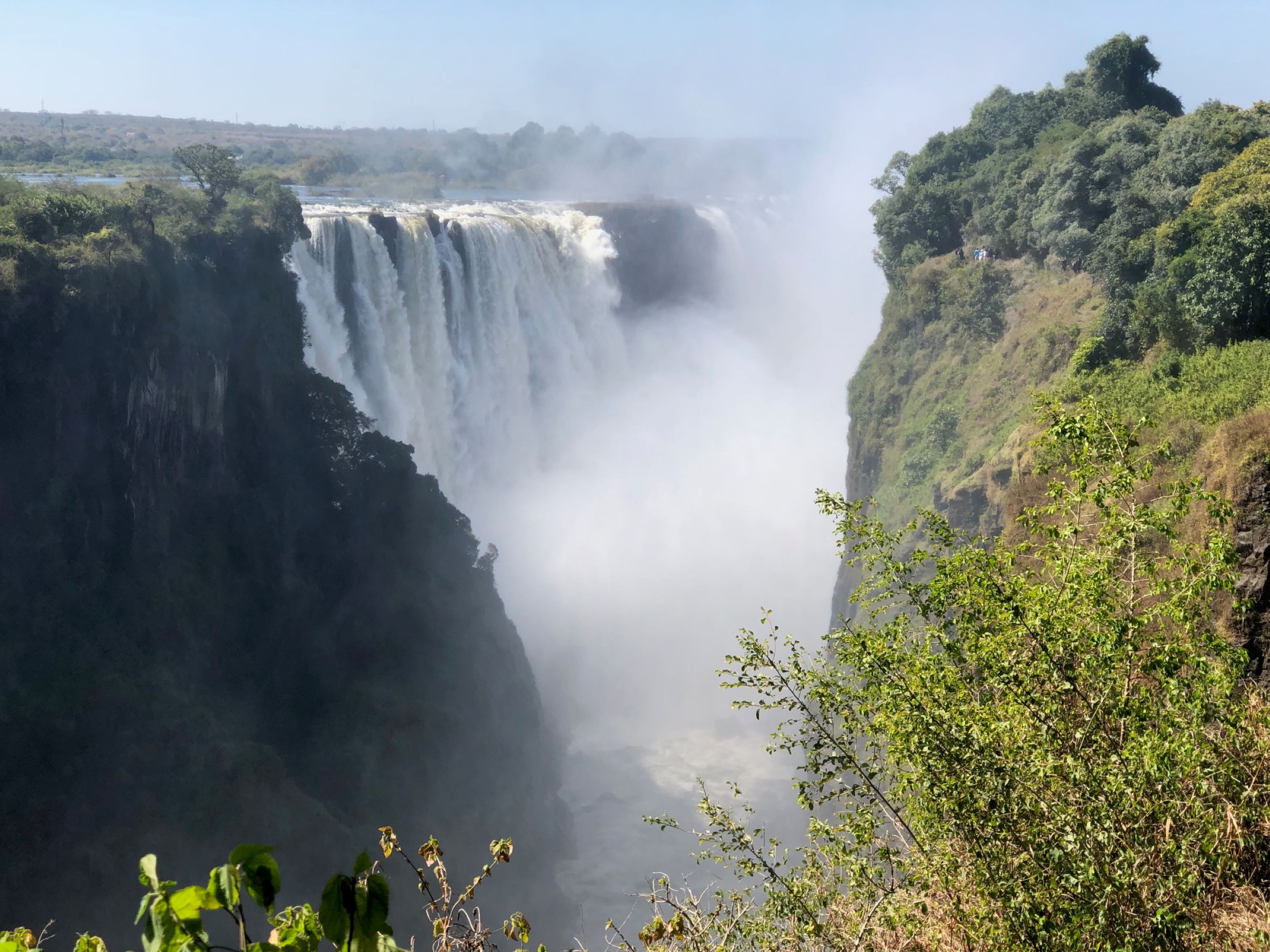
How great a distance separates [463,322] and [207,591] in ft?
54.7

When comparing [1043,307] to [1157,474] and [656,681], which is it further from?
[656,681]

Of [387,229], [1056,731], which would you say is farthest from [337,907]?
[387,229]

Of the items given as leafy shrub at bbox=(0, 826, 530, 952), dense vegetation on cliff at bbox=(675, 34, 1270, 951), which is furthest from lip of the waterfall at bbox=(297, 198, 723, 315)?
leafy shrub at bbox=(0, 826, 530, 952)

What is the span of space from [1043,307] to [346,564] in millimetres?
20791

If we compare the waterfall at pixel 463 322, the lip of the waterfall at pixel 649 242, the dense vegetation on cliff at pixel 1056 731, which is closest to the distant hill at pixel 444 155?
the lip of the waterfall at pixel 649 242

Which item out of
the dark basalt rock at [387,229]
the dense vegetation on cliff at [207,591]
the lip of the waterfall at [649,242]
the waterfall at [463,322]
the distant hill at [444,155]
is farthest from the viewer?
the distant hill at [444,155]

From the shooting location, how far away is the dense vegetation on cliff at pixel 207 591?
58.9ft

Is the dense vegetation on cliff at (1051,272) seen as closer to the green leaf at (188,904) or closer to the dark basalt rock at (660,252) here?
the dark basalt rock at (660,252)

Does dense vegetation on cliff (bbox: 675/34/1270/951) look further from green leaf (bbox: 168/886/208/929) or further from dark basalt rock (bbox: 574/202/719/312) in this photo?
dark basalt rock (bbox: 574/202/719/312)

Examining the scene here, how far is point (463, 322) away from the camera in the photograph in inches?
1412

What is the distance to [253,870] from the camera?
244cm

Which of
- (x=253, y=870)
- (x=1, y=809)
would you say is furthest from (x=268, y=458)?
(x=253, y=870)

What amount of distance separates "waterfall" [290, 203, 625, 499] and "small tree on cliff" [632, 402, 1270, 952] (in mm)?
24364

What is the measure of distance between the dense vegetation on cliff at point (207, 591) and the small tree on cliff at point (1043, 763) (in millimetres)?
14786
